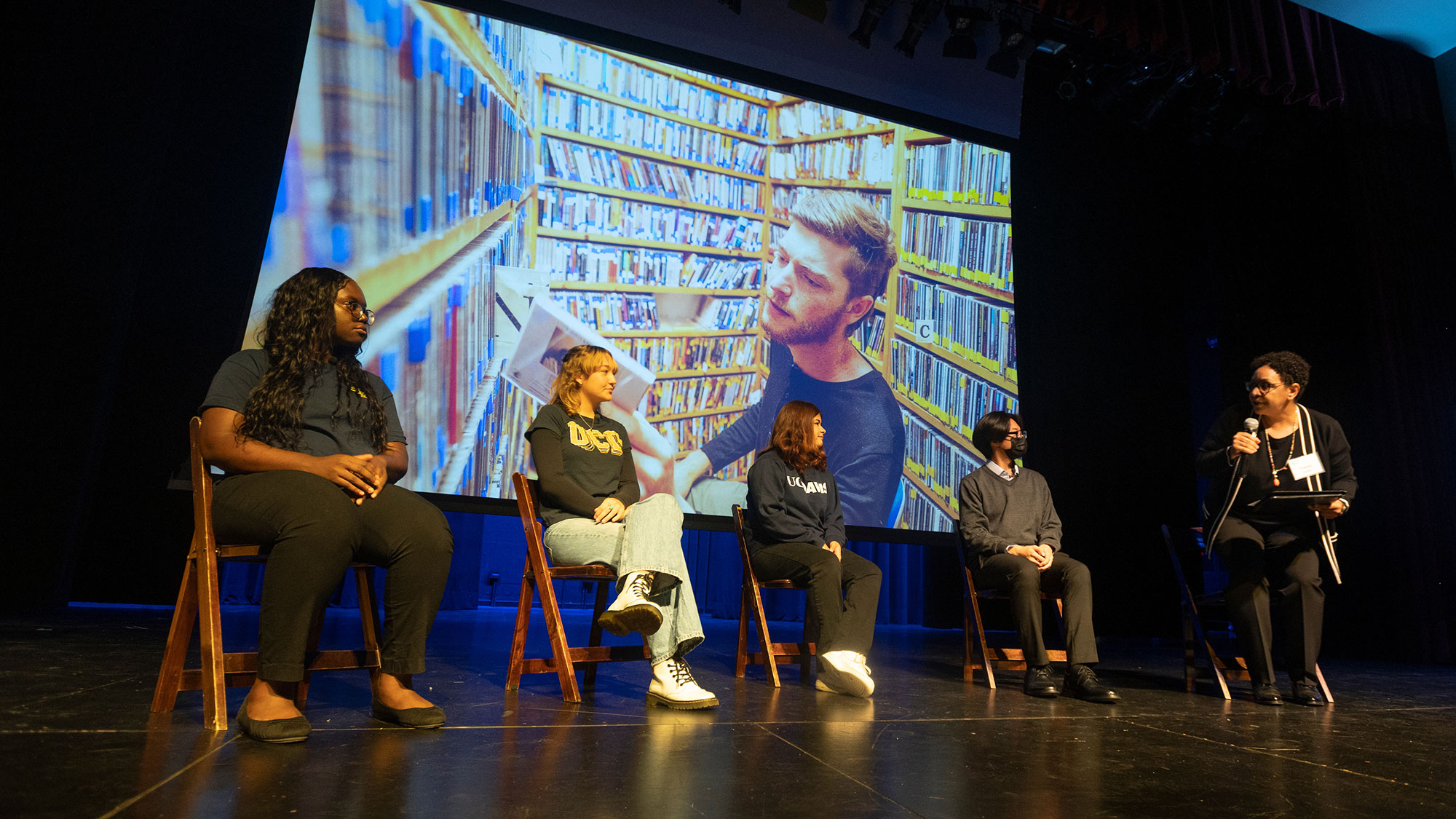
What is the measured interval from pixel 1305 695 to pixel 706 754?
2.35 metres

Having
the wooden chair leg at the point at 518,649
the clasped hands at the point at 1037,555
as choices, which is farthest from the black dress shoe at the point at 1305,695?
the wooden chair leg at the point at 518,649

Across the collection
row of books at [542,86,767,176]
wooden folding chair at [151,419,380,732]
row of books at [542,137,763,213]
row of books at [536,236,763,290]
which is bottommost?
wooden folding chair at [151,419,380,732]

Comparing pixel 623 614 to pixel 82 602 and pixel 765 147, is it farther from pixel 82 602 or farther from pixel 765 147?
pixel 82 602

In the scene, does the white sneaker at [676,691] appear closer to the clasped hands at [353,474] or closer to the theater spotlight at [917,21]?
the clasped hands at [353,474]

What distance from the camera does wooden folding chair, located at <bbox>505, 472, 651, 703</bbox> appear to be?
2283mm

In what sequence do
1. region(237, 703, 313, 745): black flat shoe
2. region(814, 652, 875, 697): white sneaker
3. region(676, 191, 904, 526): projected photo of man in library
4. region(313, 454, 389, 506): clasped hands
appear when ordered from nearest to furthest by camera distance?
region(237, 703, 313, 745): black flat shoe → region(313, 454, 389, 506): clasped hands → region(814, 652, 875, 697): white sneaker → region(676, 191, 904, 526): projected photo of man in library

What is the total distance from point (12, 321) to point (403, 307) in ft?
5.98

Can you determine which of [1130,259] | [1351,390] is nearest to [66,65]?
[1130,259]

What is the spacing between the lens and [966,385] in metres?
5.22

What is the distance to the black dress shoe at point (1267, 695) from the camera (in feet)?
9.18

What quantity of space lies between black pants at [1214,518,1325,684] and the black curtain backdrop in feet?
8.87

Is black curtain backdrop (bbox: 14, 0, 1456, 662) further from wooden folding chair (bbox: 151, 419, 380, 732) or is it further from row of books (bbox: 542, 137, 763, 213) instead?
wooden folding chair (bbox: 151, 419, 380, 732)

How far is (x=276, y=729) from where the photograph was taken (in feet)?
5.21

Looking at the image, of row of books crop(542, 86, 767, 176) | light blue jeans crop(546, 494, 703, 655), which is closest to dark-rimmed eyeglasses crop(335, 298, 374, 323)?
light blue jeans crop(546, 494, 703, 655)
